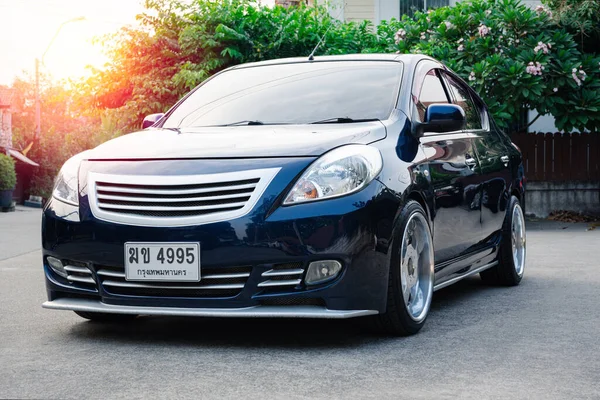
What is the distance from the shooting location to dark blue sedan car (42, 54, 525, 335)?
4801 millimetres

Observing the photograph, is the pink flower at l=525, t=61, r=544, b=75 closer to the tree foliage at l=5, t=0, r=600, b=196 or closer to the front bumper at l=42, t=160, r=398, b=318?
the tree foliage at l=5, t=0, r=600, b=196

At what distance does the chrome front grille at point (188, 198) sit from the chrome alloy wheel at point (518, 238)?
3400mm

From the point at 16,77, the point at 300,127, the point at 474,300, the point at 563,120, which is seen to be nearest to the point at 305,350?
the point at 300,127

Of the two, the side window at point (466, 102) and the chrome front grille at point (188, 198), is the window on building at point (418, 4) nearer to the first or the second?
the side window at point (466, 102)

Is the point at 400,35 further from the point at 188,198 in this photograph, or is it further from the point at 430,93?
the point at 188,198

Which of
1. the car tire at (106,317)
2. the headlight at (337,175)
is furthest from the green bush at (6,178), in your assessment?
the headlight at (337,175)

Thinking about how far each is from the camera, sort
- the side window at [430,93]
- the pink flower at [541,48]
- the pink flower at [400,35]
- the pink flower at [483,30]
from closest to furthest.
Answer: the side window at [430,93] < the pink flower at [541,48] < the pink flower at [483,30] < the pink flower at [400,35]

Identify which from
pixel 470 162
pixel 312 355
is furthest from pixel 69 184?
pixel 470 162

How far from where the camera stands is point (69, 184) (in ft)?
17.5

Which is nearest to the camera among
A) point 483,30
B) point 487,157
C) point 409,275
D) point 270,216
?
point 270,216

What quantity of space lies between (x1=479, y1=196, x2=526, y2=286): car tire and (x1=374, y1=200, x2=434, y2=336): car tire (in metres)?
2.04

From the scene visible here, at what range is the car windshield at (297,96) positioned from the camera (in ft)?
19.2

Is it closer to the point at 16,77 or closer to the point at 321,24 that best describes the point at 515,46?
the point at 321,24

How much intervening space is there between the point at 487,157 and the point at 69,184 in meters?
3.10
